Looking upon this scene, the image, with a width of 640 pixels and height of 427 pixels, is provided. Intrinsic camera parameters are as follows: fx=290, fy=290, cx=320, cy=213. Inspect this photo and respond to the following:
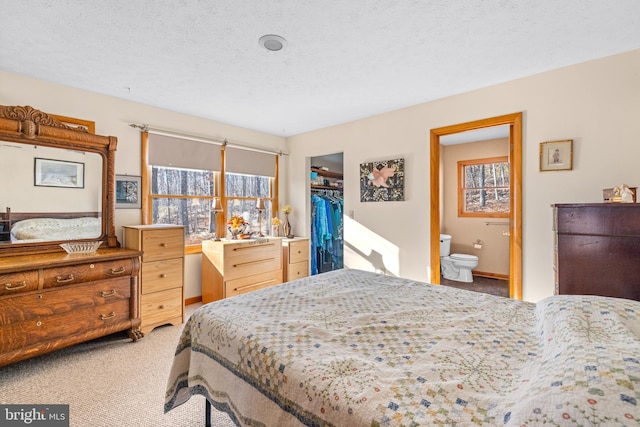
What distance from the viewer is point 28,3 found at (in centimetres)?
167

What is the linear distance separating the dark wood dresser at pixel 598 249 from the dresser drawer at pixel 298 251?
296cm

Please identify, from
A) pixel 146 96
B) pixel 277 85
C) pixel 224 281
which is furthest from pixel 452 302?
pixel 146 96

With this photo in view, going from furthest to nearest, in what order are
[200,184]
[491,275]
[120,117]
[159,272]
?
1. [491,275]
2. [200,184]
3. [120,117]
4. [159,272]

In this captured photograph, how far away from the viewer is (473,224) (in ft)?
16.7

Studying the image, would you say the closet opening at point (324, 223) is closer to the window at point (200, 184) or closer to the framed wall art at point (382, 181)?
the window at point (200, 184)

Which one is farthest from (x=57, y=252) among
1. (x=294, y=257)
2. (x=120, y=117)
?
(x=294, y=257)

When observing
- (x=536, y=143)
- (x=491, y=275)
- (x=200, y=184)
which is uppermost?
(x=536, y=143)

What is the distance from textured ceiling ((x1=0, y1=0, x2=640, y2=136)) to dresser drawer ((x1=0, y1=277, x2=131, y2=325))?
1807 mm

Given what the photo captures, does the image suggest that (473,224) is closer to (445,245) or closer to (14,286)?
(445,245)

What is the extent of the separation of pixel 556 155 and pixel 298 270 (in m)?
3.24

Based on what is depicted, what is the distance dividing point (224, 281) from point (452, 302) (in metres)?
2.62

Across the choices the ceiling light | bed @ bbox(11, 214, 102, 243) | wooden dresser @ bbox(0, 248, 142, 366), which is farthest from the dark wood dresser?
bed @ bbox(11, 214, 102, 243)

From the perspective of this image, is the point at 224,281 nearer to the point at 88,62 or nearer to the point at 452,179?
the point at 88,62

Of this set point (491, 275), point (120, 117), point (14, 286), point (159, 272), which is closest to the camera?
point (14, 286)
